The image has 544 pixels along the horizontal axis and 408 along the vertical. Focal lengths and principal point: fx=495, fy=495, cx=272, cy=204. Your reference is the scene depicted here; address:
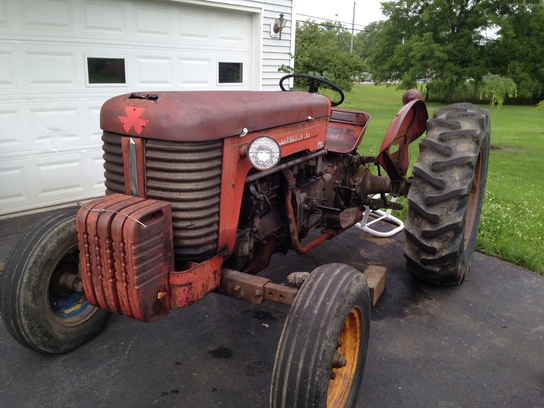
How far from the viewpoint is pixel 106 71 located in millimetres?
5750

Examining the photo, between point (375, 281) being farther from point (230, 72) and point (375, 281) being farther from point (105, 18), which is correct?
point (230, 72)

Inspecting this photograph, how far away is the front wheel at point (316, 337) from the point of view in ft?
6.59

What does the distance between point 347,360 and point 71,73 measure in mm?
4500

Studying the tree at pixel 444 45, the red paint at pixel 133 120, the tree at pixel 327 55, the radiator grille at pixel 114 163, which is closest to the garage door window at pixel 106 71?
the radiator grille at pixel 114 163

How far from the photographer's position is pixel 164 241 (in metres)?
2.20

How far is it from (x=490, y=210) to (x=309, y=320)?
164 inches

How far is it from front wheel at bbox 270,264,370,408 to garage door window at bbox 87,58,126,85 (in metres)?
4.40

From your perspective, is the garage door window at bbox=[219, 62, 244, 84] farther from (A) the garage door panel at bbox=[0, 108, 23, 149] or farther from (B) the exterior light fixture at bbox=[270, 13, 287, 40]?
(A) the garage door panel at bbox=[0, 108, 23, 149]

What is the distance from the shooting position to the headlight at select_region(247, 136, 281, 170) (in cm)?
240

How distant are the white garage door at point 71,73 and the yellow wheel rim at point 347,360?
4.24m

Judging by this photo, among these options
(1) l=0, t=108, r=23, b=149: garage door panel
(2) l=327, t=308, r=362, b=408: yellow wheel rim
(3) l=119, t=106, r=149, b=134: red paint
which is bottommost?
(2) l=327, t=308, r=362, b=408: yellow wheel rim

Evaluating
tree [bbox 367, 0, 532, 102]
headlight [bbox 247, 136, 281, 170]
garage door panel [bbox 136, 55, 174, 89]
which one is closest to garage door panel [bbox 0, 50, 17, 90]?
garage door panel [bbox 136, 55, 174, 89]

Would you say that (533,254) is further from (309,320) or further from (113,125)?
(113,125)

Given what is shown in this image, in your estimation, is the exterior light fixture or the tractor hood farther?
the exterior light fixture
